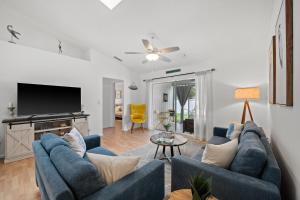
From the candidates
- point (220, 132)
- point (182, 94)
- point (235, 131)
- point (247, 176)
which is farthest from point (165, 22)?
point (182, 94)

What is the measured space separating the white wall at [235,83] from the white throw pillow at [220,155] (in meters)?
2.53

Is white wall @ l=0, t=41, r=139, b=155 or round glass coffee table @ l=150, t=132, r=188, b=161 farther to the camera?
white wall @ l=0, t=41, r=139, b=155

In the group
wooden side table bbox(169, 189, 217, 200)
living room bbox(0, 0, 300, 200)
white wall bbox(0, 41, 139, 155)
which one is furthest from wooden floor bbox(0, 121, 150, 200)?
wooden side table bbox(169, 189, 217, 200)

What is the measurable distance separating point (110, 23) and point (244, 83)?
3.56 m

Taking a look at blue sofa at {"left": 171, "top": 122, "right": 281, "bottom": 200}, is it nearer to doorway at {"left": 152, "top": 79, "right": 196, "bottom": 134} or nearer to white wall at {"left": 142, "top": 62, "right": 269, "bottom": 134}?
white wall at {"left": 142, "top": 62, "right": 269, "bottom": 134}

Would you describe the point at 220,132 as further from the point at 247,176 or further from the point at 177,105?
the point at 177,105

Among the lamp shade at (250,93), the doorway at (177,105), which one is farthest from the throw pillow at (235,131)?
the doorway at (177,105)

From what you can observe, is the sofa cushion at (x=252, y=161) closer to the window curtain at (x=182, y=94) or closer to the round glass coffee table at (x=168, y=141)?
the round glass coffee table at (x=168, y=141)

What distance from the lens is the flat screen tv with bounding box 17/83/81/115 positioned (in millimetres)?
3006

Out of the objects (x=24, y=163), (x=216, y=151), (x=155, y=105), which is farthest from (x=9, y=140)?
(x=155, y=105)

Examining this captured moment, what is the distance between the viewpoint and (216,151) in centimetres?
142

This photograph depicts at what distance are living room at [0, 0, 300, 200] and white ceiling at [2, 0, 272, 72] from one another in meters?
0.02

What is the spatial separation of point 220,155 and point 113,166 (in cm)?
105

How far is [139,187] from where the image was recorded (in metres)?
1.10
